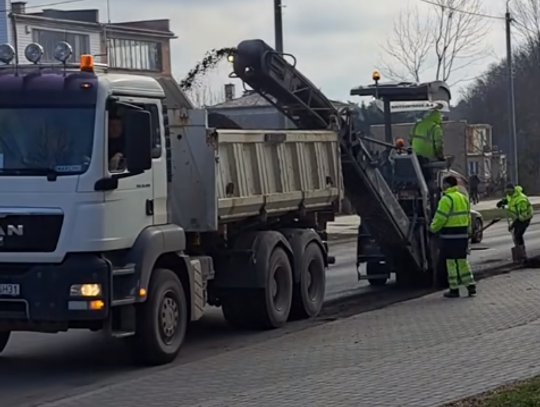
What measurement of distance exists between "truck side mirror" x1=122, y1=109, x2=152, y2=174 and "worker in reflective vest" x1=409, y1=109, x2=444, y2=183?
874 cm

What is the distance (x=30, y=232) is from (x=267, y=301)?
152 inches

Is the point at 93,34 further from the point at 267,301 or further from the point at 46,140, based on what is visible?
the point at 46,140

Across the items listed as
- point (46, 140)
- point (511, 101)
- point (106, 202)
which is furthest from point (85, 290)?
point (511, 101)

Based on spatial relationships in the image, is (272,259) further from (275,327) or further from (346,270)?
(346,270)

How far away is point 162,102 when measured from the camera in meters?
12.3

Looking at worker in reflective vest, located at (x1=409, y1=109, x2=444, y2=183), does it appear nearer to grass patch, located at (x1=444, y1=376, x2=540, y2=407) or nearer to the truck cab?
the truck cab

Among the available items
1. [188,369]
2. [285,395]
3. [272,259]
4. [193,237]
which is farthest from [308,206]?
[285,395]

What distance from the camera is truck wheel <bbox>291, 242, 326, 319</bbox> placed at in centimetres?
1514

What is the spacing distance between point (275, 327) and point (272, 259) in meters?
0.83

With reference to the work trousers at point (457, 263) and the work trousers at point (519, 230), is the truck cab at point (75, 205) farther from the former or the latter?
the work trousers at point (519, 230)

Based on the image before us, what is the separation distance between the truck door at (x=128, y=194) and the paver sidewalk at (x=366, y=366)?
55.7 inches

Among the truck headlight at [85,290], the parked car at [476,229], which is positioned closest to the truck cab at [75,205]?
the truck headlight at [85,290]

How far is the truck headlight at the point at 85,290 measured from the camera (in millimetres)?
10898

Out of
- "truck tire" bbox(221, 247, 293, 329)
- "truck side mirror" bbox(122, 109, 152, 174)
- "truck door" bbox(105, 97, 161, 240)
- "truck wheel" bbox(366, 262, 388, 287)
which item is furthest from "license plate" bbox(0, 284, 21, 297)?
"truck wheel" bbox(366, 262, 388, 287)
